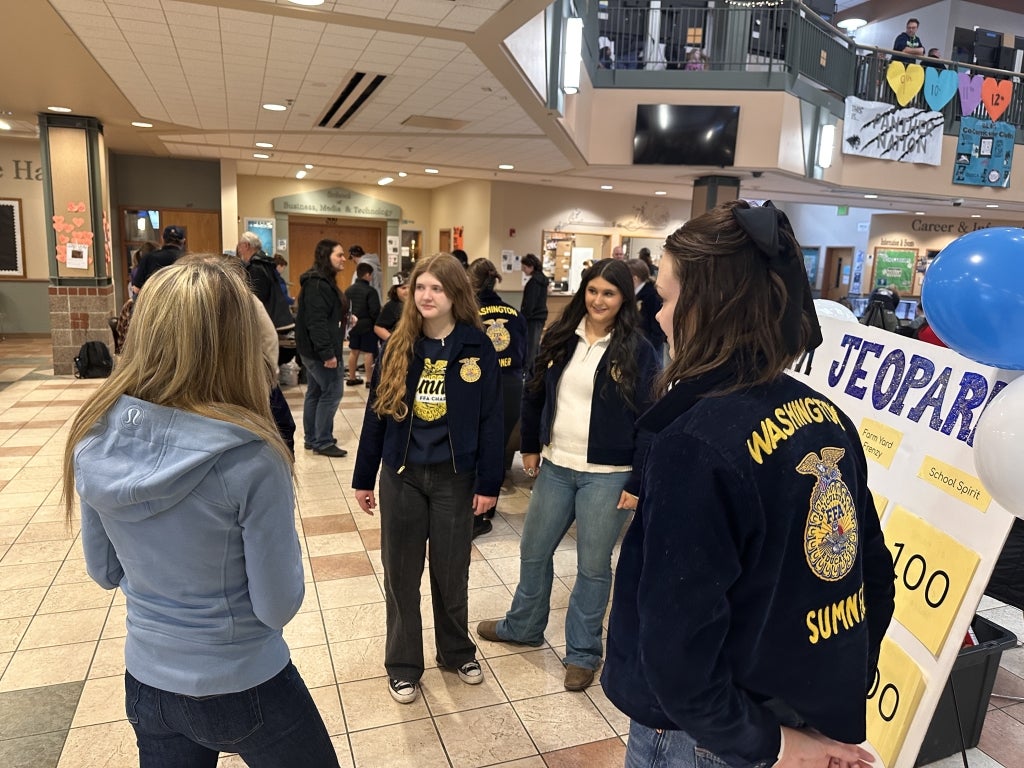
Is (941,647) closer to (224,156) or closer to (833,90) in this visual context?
(833,90)

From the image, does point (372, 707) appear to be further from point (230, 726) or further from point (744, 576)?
Answer: point (744, 576)

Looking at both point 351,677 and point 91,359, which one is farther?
point 91,359

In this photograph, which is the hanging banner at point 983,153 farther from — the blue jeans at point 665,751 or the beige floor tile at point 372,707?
the blue jeans at point 665,751

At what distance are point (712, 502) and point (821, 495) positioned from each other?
0.20 m

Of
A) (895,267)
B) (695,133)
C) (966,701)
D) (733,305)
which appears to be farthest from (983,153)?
(733,305)

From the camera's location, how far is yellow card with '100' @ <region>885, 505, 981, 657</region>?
178 cm

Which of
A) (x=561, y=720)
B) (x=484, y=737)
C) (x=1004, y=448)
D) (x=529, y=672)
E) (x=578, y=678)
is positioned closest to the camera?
(x=1004, y=448)

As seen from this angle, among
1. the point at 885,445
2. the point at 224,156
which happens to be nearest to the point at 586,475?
the point at 885,445

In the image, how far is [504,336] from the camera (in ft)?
13.4

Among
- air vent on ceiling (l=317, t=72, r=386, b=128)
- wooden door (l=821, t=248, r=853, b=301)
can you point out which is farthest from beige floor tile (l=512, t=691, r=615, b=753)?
wooden door (l=821, t=248, r=853, b=301)

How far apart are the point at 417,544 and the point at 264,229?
42.2 feet

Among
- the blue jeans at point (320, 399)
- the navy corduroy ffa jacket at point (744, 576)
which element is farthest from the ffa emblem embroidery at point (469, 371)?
the blue jeans at point (320, 399)

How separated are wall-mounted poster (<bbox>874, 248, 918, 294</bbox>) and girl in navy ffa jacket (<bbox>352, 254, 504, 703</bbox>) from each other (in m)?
17.4

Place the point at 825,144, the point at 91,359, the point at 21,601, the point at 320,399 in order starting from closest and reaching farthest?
the point at 21,601 < the point at 320,399 < the point at 91,359 < the point at 825,144
